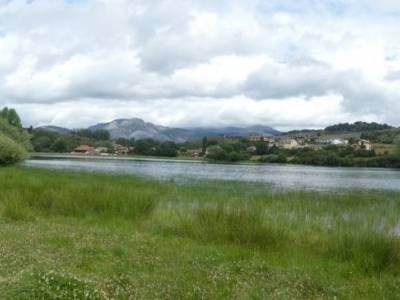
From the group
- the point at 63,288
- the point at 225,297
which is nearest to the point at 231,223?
the point at 225,297

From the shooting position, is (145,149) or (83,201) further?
(145,149)

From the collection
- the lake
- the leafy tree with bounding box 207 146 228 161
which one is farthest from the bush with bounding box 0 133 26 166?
the leafy tree with bounding box 207 146 228 161

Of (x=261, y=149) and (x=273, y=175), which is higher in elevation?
(x=261, y=149)

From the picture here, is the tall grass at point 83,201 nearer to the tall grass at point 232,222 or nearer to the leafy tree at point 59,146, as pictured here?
the tall grass at point 232,222

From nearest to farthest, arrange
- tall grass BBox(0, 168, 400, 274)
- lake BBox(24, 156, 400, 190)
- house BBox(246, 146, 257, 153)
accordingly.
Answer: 1. tall grass BBox(0, 168, 400, 274)
2. lake BBox(24, 156, 400, 190)
3. house BBox(246, 146, 257, 153)

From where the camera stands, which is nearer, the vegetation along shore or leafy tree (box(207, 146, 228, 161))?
the vegetation along shore

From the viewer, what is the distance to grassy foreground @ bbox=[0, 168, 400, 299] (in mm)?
7242

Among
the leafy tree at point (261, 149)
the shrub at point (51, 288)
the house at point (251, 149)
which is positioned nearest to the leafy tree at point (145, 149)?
the house at point (251, 149)

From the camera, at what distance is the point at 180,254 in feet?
33.3

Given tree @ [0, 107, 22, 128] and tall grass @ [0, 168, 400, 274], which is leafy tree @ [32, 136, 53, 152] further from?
tall grass @ [0, 168, 400, 274]

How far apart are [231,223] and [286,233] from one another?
1.58m

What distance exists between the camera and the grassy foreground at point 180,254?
724 centimetres

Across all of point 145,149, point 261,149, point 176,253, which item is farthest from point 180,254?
point 145,149

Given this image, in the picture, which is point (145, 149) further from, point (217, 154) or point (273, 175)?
point (273, 175)
